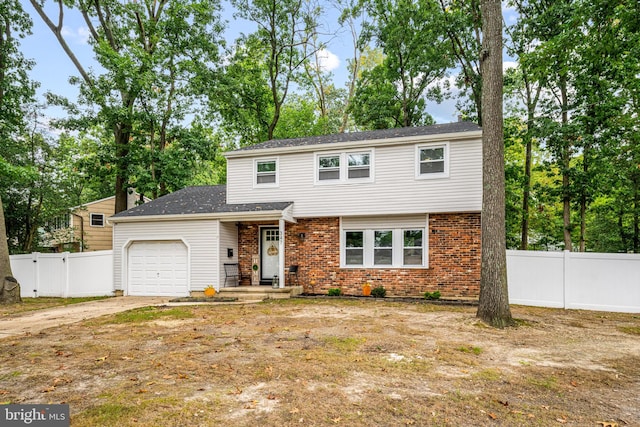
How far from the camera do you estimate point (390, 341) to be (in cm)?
662

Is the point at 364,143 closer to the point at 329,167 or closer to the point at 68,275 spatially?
the point at 329,167

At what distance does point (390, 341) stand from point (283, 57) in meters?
22.1

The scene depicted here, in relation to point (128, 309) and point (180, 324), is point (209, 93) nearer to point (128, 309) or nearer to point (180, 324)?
point (128, 309)

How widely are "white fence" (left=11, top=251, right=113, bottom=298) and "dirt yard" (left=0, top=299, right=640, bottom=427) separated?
6.45 meters

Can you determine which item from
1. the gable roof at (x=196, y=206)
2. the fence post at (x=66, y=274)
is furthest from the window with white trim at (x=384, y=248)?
the fence post at (x=66, y=274)

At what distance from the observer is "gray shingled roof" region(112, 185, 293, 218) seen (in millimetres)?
13438

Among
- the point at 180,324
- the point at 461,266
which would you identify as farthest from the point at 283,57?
the point at 180,324

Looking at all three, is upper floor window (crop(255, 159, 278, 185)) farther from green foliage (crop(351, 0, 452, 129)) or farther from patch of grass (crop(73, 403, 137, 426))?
patch of grass (crop(73, 403, 137, 426))

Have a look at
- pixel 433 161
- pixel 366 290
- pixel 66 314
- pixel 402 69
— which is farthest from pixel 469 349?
pixel 402 69

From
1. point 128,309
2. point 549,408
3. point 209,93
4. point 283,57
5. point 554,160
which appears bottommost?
point 128,309

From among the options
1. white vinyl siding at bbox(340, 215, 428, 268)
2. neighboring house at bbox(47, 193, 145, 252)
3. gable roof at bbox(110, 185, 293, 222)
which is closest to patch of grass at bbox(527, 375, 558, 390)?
white vinyl siding at bbox(340, 215, 428, 268)

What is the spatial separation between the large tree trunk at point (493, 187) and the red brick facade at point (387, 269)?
367cm

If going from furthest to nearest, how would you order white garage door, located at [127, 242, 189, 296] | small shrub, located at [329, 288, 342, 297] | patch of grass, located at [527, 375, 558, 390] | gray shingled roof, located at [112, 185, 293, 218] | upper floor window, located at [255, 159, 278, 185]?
1. upper floor window, located at [255, 159, 278, 185]
2. white garage door, located at [127, 242, 189, 296]
3. gray shingled roof, located at [112, 185, 293, 218]
4. small shrub, located at [329, 288, 342, 297]
5. patch of grass, located at [527, 375, 558, 390]

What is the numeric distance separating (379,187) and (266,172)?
14.8ft
